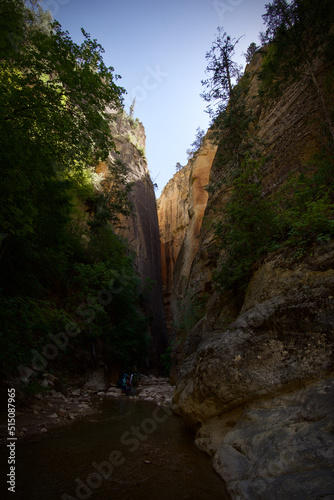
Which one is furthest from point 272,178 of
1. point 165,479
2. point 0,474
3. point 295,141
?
point 0,474

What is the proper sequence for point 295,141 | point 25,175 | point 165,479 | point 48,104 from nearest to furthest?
point 165,479
point 25,175
point 48,104
point 295,141

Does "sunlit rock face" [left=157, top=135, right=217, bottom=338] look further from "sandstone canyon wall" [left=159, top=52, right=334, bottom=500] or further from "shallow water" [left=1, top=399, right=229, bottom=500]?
"shallow water" [left=1, top=399, right=229, bottom=500]

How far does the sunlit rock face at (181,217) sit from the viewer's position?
27047 millimetres

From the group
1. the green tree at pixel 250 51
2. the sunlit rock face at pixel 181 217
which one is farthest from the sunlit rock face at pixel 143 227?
the green tree at pixel 250 51

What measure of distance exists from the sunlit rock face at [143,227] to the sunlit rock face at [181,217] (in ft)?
8.30

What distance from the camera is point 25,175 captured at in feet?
16.4

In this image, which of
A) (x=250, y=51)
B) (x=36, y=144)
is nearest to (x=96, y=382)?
(x=36, y=144)

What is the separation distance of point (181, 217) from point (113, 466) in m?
41.1

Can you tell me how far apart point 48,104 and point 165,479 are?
7.99m

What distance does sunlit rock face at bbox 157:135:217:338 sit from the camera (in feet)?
88.7

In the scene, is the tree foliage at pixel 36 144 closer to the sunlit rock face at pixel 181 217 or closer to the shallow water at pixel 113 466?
the shallow water at pixel 113 466

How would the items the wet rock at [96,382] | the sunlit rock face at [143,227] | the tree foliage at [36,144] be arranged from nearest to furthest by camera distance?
1. the tree foliage at [36,144]
2. the wet rock at [96,382]
3. the sunlit rock face at [143,227]

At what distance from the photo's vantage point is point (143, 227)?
32031 millimetres

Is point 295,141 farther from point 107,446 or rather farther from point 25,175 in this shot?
point 107,446
